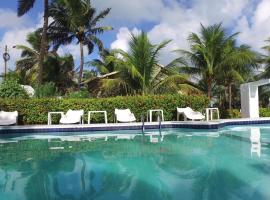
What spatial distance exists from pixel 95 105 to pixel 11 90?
12.8 ft

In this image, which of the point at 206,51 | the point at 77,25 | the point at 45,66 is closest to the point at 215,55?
the point at 206,51

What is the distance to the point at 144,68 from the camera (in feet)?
60.2

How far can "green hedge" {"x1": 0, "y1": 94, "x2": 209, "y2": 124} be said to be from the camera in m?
15.1

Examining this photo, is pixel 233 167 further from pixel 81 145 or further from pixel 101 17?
pixel 101 17

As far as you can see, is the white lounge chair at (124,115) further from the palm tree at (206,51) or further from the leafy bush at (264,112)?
the leafy bush at (264,112)

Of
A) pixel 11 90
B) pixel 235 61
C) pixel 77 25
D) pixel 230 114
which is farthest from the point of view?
pixel 77 25

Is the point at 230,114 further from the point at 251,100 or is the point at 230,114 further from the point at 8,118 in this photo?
the point at 8,118

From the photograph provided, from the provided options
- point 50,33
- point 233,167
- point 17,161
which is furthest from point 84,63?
point 233,167

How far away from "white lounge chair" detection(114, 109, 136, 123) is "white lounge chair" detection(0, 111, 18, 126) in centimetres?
371

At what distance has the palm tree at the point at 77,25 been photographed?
80.2 feet

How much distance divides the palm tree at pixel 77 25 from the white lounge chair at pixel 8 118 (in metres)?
10.3

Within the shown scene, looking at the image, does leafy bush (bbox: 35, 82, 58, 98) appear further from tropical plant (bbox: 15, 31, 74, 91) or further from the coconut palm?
tropical plant (bbox: 15, 31, 74, 91)

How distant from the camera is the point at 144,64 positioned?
1836cm

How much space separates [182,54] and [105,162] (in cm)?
1470
